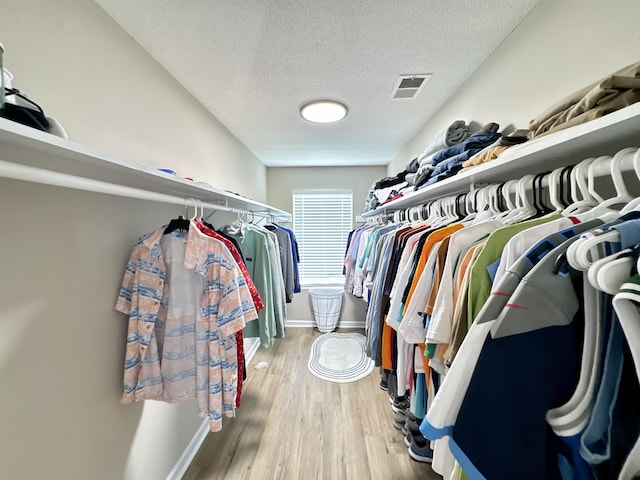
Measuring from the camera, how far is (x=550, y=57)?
3.06 ft

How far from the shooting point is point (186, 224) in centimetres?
114

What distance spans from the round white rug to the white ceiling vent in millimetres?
2313

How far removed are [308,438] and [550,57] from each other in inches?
91.4

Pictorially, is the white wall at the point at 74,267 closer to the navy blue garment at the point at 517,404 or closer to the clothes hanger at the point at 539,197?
the navy blue garment at the point at 517,404

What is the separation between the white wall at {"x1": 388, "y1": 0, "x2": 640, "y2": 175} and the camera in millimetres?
722

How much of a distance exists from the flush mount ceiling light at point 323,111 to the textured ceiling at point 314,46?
0.07m

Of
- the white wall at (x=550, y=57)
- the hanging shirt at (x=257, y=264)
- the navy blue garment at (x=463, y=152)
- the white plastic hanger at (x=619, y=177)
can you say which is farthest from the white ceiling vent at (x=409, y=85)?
the hanging shirt at (x=257, y=264)

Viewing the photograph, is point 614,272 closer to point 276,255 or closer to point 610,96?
point 610,96

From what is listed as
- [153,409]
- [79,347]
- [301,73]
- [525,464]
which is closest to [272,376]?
[153,409]

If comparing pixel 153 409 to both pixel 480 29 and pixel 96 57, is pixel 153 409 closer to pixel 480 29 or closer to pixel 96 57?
pixel 96 57

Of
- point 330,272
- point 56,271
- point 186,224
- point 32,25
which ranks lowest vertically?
point 330,272

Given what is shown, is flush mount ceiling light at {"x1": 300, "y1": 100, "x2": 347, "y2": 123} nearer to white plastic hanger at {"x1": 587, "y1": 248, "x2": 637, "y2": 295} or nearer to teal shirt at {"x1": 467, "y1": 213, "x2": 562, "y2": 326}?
teal shirt at {"x1": 467, "y1": 213, "x2": 562, "y2": 326}

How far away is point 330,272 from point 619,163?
3.39m

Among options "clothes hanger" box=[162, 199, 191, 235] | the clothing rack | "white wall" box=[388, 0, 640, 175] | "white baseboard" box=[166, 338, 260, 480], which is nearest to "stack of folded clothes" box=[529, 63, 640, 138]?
the clothing rack
